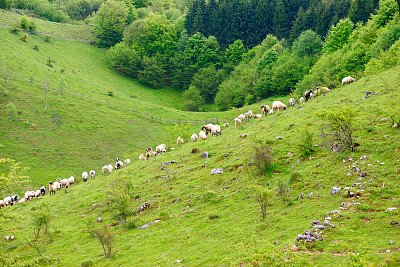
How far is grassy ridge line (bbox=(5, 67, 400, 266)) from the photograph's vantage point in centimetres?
1051

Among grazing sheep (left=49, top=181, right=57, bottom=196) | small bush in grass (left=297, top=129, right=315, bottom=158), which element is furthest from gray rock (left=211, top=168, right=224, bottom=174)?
grazing sheep (left=49, top=181, right=57, bottom=196)

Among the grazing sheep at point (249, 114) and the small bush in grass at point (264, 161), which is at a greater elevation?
the small bush in grass at point (264, 161)

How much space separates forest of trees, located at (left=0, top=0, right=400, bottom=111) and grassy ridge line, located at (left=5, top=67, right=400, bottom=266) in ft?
187

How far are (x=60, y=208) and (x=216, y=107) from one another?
220 feet

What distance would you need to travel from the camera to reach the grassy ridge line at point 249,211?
10508mm

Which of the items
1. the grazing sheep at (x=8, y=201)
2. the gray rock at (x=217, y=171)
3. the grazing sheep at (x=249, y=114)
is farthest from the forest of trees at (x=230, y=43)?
the grazing sheep at (x=8, y=201)

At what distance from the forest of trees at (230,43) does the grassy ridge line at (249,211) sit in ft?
187

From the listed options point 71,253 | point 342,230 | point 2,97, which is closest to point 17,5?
point 2,97

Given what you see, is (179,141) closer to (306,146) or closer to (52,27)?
(306,146)

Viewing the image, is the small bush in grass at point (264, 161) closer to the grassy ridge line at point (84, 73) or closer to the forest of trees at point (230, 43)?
the grassy ridge line at point (84, 73)

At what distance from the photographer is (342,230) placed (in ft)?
35.8

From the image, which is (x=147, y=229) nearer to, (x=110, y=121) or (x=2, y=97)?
(x=110, y=121)

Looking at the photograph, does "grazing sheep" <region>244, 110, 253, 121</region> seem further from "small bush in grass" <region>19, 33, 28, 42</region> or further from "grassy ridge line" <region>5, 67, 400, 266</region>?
"small bush in grass" <region>19, 33, 28, 42</region>

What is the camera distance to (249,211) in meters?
15.5
